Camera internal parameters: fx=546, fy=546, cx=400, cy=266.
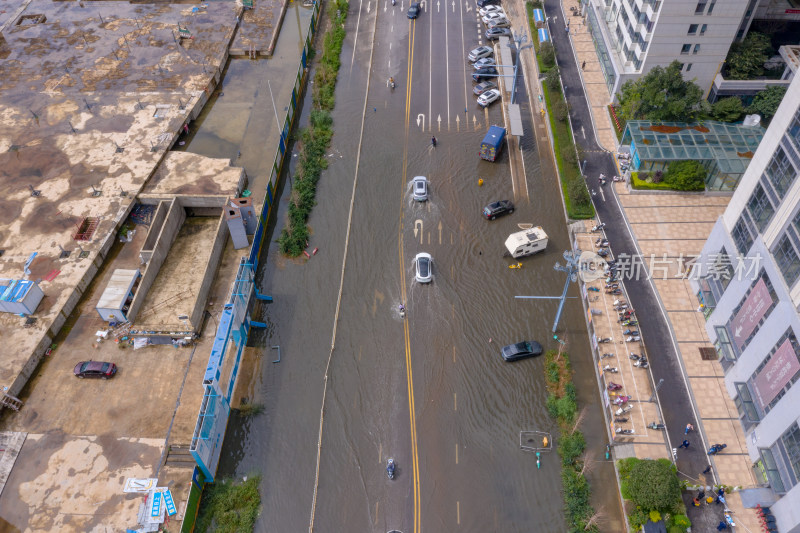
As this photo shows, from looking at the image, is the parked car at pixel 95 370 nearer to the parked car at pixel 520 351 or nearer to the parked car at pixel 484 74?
the parked car at pixel 520 351

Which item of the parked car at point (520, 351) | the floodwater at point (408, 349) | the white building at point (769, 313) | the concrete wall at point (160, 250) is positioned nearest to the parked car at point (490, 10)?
the floodwater at point (408, 349)

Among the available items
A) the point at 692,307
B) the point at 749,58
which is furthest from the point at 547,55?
the point at 692,307

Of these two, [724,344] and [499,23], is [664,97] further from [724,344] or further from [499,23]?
[499,23]

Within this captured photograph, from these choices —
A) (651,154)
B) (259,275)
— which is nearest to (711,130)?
(651,154)

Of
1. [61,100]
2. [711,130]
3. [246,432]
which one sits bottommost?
[246,432]

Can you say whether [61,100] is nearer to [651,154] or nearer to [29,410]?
[29,410]

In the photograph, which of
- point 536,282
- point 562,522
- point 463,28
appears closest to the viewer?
point 562,522

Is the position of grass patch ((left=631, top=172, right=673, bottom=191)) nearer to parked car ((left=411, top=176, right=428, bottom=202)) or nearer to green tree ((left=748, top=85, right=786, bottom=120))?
green tree ((left=748, top=85, right=786, bottom=120))

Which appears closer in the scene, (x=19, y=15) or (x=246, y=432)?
(x=246, y=432)
